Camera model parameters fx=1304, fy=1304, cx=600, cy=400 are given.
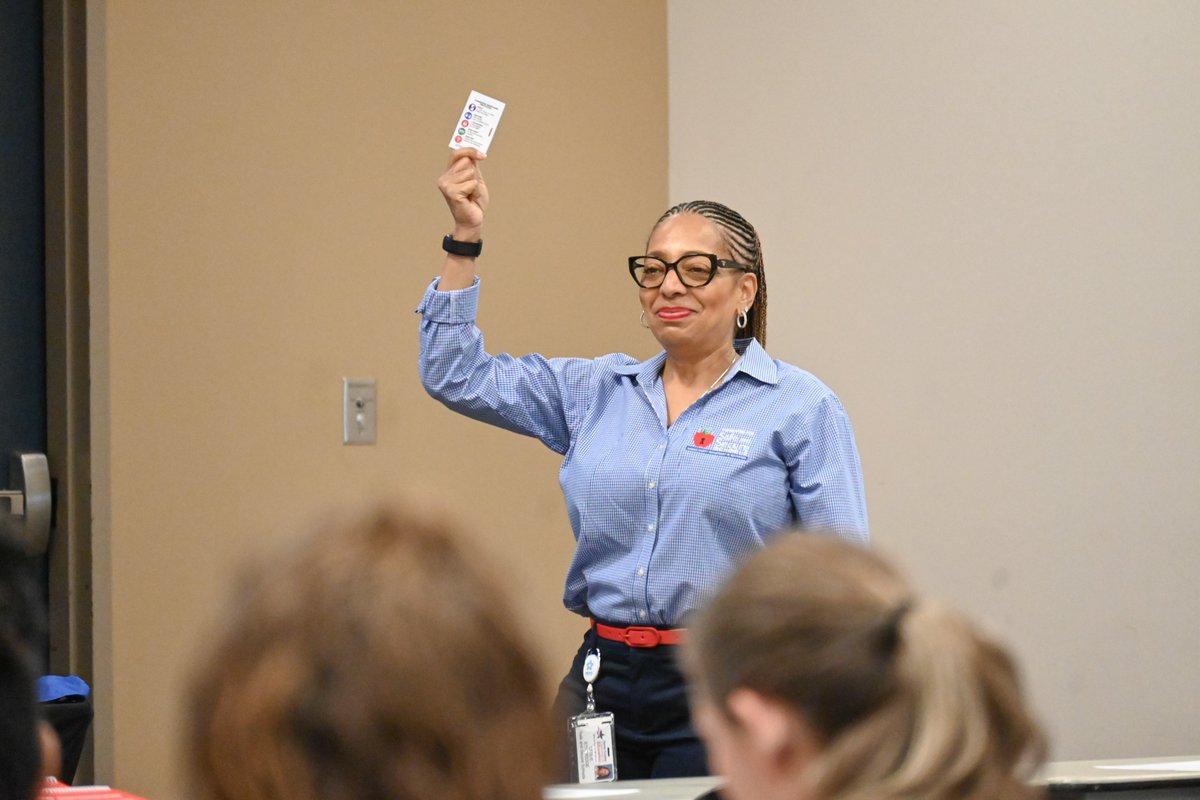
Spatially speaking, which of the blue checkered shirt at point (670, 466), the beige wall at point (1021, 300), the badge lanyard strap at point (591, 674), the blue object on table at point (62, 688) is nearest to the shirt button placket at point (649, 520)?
the blue checkered shirt at point (670, 466)

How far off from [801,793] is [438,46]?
278cm

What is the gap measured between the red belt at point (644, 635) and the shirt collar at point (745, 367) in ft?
1.51

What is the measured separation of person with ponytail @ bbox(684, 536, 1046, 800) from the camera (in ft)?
2.69

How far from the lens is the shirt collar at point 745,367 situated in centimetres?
228

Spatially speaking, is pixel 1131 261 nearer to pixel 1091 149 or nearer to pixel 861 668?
pixel 1091 149

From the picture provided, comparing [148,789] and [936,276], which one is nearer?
[148,789]

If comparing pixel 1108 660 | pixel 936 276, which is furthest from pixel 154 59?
pixel 1108 660

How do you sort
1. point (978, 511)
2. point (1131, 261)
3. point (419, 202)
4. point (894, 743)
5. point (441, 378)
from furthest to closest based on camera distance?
point (419, 202) → point (978, 511) → point (1131, 261) → point (441, 378) → point (894, 743)

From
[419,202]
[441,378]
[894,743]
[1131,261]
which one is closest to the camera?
[894,743]

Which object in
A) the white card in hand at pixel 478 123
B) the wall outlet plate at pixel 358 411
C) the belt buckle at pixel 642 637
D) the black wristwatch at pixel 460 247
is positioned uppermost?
the white card in hand at pixel 478 123

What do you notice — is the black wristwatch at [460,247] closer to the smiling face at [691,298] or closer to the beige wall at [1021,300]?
the smiling face at [691,298]

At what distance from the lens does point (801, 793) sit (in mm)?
856

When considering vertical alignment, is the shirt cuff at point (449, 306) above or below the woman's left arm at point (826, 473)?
above

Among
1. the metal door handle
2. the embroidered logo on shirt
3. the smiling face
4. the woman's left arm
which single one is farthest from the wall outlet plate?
the woman's left arm
